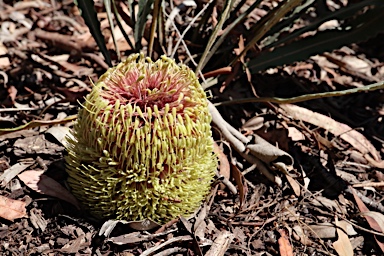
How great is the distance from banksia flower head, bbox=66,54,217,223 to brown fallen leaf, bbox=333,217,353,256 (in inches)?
27.2

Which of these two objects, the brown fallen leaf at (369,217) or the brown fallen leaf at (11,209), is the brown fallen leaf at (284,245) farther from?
the brown fallen leaf at (11,209)

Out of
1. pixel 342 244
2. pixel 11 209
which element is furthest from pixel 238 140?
pixel 11 209

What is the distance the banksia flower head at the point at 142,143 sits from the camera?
176 cm

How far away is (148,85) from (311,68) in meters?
1.62

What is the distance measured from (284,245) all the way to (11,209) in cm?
115

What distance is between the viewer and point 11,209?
6.79 ft

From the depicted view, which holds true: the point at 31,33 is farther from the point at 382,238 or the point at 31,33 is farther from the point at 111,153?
the point at 382,238

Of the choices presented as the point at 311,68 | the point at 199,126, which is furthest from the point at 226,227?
the point at 311,68

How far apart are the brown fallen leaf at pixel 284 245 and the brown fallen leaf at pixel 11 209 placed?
1071 mm

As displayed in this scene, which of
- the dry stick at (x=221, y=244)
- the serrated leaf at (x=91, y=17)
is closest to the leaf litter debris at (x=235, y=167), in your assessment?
the dry stick at (x=221, y=244)

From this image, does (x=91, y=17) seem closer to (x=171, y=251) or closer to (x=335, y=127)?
(x=171, y=251)

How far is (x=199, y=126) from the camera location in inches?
71.7

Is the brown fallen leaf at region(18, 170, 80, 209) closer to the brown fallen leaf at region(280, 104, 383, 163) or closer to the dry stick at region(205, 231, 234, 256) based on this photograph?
the dry stick at region(205, 231, 234, 256)

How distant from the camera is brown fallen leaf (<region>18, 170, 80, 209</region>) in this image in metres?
2.13
